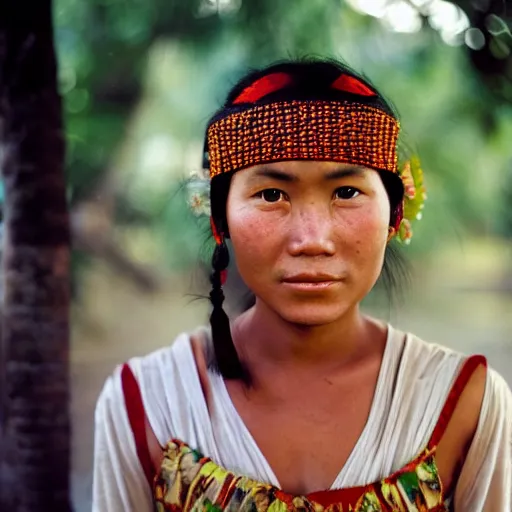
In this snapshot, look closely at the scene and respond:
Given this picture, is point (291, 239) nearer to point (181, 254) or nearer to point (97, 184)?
point (181, 254)

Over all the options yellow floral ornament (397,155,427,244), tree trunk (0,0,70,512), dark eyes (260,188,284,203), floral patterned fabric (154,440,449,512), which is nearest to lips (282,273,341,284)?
dark eyes (260,188,284,203)

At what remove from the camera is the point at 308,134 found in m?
1.25

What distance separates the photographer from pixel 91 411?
6.32ft

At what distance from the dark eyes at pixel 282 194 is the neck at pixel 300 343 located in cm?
28

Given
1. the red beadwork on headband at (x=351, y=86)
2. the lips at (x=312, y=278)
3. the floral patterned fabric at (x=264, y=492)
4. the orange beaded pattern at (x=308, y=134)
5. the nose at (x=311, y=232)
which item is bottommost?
the floral patterned fabric at (x=264, y=492)

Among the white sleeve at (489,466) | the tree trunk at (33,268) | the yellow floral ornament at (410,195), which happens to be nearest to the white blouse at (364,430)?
the white sleeve at (489,466)

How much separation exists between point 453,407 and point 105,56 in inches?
49.5

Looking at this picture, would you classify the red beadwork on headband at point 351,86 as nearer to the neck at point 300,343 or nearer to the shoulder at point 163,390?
the neck at point 300,343

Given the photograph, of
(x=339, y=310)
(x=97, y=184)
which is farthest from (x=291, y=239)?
(x=97, y=184)

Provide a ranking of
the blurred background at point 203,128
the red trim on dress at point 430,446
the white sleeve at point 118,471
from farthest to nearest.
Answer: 1. the blurred background at point 203,128
2. the white sleeve at point 118,471
3. the red trim on dress at point 430,446

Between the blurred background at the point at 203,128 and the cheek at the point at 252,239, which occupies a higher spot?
the blurred background at the point at 203,128

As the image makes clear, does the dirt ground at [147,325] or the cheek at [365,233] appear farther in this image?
the dirt ground at [147,325]

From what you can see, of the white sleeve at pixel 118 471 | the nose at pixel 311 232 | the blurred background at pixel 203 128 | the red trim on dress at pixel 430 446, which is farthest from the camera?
the blurred background at pixel 203 128

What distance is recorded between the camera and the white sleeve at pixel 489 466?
1408 mm
